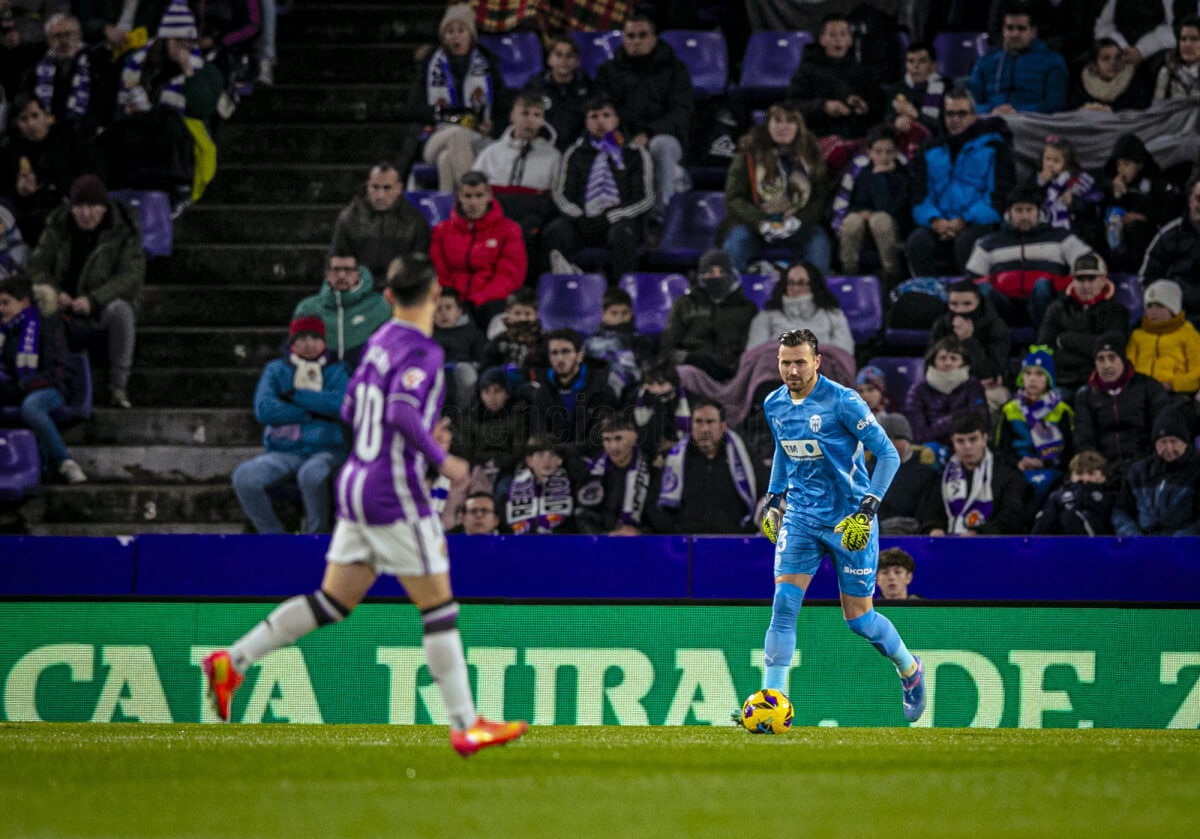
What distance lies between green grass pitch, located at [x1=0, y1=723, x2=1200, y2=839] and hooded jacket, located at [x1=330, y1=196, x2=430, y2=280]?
5.48 metres

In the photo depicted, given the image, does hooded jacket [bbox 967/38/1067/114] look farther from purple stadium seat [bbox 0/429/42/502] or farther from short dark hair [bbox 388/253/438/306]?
short dark hair [bbox 388/253/438/306]

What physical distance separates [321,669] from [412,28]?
8.81 m

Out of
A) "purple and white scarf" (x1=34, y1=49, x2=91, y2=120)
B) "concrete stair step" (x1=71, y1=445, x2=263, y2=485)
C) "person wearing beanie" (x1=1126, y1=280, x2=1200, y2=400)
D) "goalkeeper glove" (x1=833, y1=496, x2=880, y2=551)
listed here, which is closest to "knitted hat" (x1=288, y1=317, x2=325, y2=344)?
"concrete stair step" (x1=71, y1=445, x2=263, y2=485)

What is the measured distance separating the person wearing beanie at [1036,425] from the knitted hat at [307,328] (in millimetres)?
5048

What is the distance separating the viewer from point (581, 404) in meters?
10.4

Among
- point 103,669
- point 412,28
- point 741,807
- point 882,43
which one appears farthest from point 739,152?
point 741,807

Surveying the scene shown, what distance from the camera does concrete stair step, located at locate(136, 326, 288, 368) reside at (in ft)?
41.5

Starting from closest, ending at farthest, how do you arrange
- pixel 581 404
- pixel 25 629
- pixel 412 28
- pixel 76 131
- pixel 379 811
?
pixel 379 811, pixel 25 629, pixel 581 404, pixel 76 131, pixel 412 28

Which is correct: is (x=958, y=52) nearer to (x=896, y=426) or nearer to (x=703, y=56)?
(x=703, y=56)

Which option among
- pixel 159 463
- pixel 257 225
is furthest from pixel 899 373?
pixel 257 225

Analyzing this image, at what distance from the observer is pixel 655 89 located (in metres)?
12.9

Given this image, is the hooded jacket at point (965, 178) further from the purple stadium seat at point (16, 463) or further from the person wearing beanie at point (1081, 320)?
the purple stadium seat at point (16, 463)

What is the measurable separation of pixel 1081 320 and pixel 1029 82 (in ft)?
10.4

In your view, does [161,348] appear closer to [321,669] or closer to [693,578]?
[321,669]
